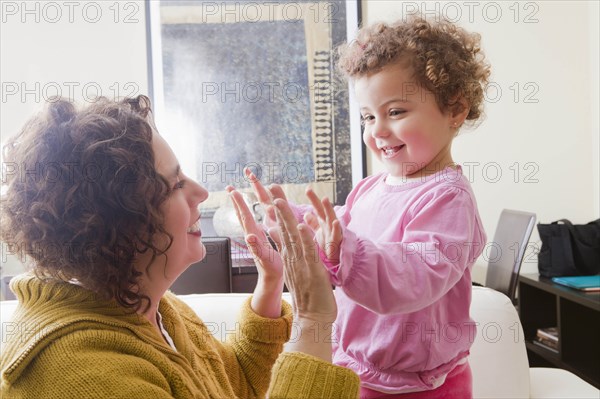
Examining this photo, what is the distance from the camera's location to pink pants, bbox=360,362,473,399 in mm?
1282

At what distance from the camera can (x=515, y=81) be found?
4.23 metres

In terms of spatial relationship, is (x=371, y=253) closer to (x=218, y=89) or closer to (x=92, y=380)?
(x=92, y=380)

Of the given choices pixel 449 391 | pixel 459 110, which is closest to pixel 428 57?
pixel 459 110

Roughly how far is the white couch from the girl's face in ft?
1.66

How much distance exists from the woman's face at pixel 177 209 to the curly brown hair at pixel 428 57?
473 millimetres

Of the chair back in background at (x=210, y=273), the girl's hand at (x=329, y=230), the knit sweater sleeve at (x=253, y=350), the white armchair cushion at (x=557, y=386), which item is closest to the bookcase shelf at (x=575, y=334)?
the white armchair cushion at (x=557, y=386)

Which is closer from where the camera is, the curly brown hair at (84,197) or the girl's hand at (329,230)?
the curly brown hair at (84,197)

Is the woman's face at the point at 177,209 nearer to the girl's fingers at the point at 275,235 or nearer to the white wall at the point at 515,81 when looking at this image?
the girl's fingers at the point at 275,235

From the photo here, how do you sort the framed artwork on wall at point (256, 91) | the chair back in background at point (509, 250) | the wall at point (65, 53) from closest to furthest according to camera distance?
the chair back in background at point (509, 250) < the wall at point (65, 53) < the framed artwork on wall at point (256, 91)

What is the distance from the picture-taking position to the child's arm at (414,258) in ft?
3.57

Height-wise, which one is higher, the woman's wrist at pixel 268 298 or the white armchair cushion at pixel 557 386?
the woman's wrist at pixel 268 298

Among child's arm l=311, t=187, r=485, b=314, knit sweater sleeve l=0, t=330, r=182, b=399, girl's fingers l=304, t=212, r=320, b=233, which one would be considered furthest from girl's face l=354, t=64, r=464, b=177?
knit sweater sleeve l=0, t=330, r=182, b=399

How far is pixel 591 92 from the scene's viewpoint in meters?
4.21

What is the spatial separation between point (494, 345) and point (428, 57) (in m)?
0.74
